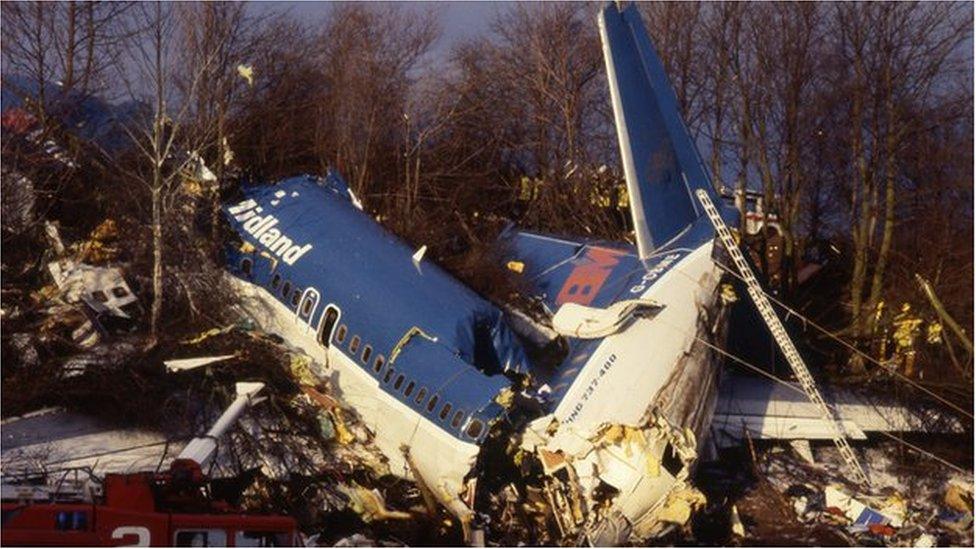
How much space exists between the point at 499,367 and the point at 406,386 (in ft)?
5.40

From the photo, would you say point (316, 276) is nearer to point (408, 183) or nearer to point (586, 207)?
point (408, 183)

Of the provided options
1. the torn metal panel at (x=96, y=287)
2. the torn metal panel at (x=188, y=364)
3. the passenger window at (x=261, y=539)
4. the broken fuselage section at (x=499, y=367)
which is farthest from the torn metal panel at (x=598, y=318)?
the torn metal panel at (x=96, y=287)

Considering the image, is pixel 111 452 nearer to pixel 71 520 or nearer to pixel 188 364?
pixel 188 364

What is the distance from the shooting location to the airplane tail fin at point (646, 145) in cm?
2445

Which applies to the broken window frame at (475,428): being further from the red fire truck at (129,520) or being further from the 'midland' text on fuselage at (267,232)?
the 'midland' text on fuselage at (267,232)

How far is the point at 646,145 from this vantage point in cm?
2472

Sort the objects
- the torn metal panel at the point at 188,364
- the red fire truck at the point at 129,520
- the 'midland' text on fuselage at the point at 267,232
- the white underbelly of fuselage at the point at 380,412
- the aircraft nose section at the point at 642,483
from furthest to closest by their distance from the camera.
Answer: the 'midland' text on fuselage at the point at 267,232, the torn metal panel at the point at 188,364, the white underbelly of fuselage at the point at 380,412, the aircraft nose section at the point at 642,483, the red fire truck at the point at 129,520

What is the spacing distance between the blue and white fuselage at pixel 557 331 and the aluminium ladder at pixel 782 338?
33cm

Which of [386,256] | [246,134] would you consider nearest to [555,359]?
[386,256]

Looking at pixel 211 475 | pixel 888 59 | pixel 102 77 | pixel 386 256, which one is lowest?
pixel 211 475

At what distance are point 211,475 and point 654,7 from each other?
19.6 metres

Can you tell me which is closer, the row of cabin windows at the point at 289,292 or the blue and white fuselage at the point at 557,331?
the blue and white fuselage at the point at 557,331

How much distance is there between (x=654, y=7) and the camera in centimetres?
3525

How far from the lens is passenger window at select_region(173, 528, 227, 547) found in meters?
15.8
